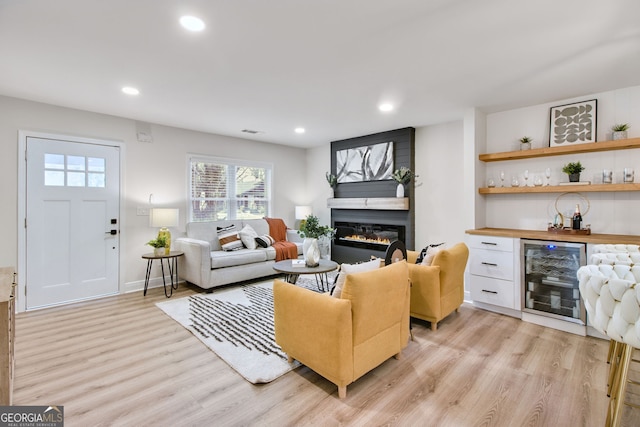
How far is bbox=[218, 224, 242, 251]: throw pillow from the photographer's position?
4.85 metres

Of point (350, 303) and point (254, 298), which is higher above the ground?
point (350, 303)

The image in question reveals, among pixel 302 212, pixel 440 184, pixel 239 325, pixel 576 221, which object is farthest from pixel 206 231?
pixel 576 221

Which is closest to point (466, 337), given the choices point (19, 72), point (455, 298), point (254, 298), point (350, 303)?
point (455, 298)

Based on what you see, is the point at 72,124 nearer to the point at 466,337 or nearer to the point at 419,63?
the point at 419,63

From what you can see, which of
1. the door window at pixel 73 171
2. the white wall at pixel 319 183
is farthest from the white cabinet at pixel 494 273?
the door window at pixel 73 171

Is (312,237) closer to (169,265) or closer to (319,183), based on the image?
(169,265)

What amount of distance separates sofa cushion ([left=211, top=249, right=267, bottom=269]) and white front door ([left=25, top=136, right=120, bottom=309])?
1397 millimetres

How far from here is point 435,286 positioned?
3.01 metres

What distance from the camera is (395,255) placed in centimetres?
305

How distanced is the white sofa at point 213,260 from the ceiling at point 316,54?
1.87 meters

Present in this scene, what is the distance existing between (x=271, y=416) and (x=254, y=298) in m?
2.30

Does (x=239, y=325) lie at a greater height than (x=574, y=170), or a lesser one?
lesser

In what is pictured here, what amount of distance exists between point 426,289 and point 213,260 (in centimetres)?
286

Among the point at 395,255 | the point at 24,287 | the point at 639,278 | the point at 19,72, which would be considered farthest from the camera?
the point at 24,287
